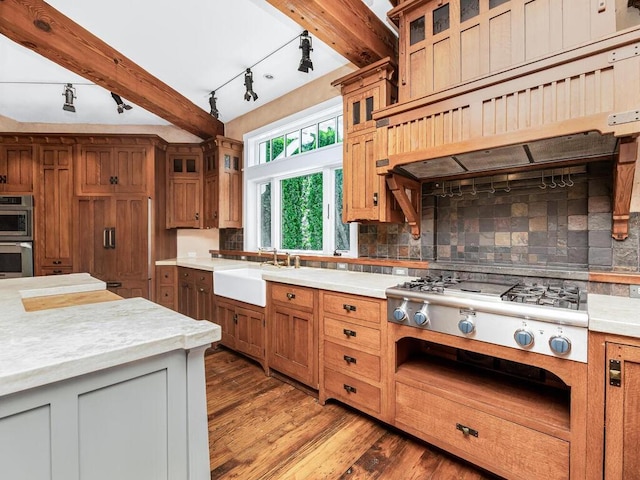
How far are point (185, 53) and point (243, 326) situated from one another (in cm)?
256

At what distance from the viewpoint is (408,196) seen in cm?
232

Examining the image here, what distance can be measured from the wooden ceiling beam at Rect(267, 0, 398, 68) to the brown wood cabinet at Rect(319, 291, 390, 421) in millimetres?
1785

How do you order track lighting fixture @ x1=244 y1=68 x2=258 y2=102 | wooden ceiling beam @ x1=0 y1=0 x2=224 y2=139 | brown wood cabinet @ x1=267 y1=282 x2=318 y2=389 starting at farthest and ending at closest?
1. track lighting fixture @ x1=244 y1=68 x2=258 y2=102
2. brown wood cabinet @ x1=267 y1=282 x2=318 y2=389
3. wooden ceiling beam @ x1=0 y1=0 x2=224 y2=139

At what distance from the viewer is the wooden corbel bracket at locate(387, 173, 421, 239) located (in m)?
2.13

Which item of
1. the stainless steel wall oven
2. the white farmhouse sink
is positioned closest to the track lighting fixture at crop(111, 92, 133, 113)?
the stainless steel wall oven

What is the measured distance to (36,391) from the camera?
0.80 meters

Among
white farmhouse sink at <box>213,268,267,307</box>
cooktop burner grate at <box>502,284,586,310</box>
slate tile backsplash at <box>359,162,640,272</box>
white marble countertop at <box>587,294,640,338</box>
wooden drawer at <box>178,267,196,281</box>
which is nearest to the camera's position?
white marble countertop at <box>587,294,640,338</box>

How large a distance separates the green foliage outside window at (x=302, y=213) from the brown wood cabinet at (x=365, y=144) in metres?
0.85

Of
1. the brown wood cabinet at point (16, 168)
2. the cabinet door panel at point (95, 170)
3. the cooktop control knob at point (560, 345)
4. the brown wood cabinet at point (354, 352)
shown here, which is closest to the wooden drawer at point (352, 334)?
the brown wood cabinet at point (354, 352)

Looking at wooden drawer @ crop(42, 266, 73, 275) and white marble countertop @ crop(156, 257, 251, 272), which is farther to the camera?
wooden drawer @ crop(42, 266, 73, 275)

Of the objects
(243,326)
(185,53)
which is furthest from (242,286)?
(185,53)

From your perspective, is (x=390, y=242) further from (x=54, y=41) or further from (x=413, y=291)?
(x=54, y=41)

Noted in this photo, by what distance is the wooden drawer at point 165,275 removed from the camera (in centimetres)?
415

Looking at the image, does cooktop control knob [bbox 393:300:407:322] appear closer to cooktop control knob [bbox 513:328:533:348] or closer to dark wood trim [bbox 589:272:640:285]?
cooktop control knob [bbox 513:328:533:348]
